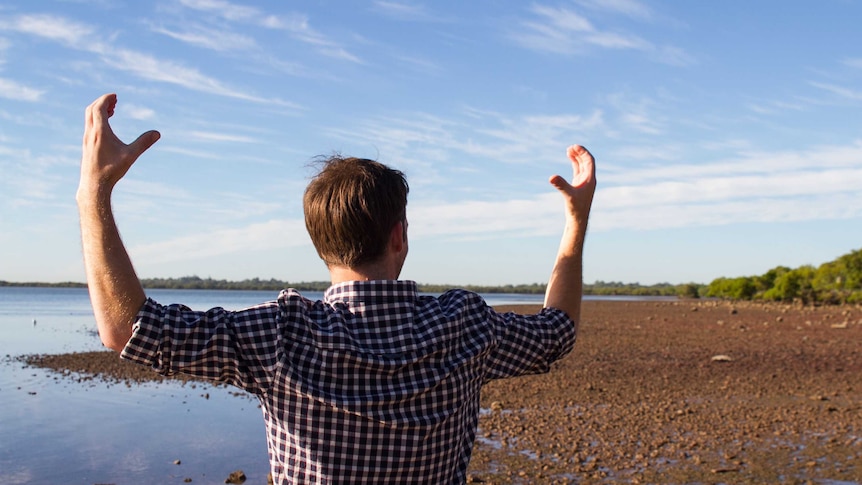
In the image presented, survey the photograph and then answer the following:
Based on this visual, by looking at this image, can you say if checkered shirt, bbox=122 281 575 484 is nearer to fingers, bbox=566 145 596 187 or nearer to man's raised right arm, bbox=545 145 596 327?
man's raised right arm, bbox=545 145 596 327

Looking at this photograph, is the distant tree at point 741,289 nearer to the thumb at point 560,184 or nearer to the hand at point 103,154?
the thumb at point 560,184

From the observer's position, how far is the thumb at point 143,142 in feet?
5.73

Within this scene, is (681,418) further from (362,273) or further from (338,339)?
(338,339)

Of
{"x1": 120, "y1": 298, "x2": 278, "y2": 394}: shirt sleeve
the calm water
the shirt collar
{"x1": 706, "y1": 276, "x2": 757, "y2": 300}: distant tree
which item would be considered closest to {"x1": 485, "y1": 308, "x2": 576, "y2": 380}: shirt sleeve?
the shirt collar

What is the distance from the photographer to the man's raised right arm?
2182 millimetres

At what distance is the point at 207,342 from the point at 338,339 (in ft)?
0.93

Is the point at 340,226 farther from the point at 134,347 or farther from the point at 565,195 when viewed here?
the point at 565,195

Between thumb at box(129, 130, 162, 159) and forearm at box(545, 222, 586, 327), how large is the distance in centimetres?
109

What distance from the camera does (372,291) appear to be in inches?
72.4

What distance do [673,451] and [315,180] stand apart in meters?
8.00

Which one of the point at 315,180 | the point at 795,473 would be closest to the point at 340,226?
the point at 315,180

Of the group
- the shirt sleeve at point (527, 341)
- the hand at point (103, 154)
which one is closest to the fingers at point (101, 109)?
the hand at point (103, 154)

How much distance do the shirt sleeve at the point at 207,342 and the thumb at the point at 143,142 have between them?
335mm

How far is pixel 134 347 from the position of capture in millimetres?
1657
